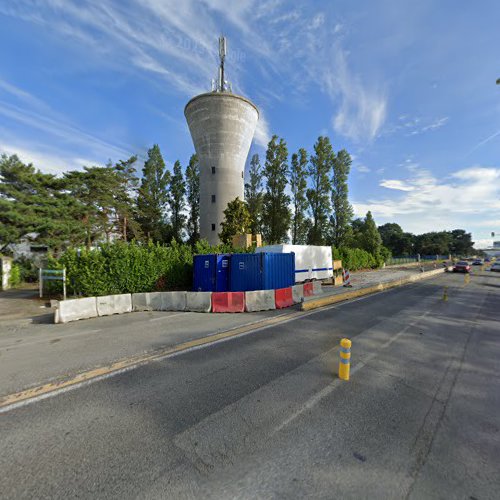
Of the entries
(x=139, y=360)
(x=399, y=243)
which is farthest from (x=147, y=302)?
(x=399, y=243)

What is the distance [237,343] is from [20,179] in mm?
22883

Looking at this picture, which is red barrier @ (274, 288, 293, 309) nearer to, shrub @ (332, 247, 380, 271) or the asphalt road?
the asphalt road

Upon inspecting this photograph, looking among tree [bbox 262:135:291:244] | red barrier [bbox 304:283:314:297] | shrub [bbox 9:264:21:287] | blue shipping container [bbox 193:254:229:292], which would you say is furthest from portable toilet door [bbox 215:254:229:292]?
tree [bbox 262:135:291:244]

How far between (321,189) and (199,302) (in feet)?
111

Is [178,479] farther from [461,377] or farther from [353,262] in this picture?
[353,262]

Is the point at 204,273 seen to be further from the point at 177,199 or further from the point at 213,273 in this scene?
the point at 177,199

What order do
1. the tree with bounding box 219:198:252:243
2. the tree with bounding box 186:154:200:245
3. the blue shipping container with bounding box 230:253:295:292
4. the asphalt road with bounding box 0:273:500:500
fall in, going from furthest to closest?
the tree with bounding box 186:154:200:245
the tree with bounding box 219:198:252:243
the blue shipping container with bounding box 230:253:295:292
the asphalt road with bounding box 0:273:500:500

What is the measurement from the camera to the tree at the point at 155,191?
3797 centimetres

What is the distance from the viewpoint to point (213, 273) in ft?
43.6

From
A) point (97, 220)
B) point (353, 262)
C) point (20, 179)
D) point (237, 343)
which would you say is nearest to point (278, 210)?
point (353, 262)

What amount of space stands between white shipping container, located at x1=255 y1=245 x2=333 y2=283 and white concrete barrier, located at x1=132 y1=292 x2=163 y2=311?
876 centimetres

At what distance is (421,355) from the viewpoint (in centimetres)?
586

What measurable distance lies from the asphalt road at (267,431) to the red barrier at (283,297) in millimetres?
5225

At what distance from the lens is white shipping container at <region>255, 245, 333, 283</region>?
17.5 meters
